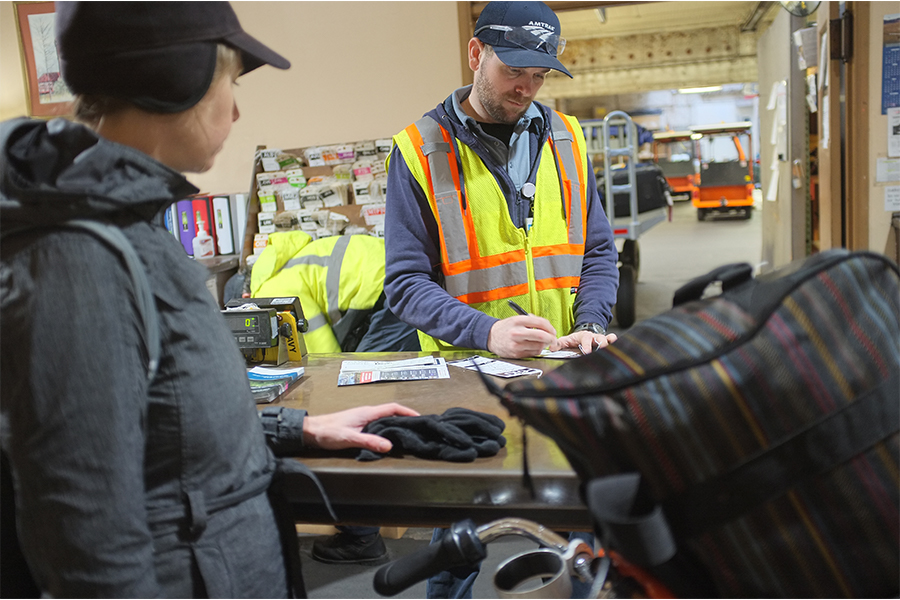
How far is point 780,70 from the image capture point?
20.0 ft

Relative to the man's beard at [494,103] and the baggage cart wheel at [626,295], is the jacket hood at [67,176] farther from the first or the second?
the baggage cart wheel at [626,295]

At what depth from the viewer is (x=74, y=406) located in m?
0.82

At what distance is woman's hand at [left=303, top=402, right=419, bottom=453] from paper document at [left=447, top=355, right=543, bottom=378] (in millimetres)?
331

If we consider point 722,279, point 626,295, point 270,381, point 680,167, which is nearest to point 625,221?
point 626,295

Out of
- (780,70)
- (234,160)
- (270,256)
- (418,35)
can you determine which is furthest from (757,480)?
(780,70)

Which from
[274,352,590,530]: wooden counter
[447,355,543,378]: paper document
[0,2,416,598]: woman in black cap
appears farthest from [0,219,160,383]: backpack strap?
[447,355,543,378]: paper document

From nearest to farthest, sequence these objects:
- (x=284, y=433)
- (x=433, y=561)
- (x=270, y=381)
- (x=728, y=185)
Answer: (x=433, y=561)
(x=284, y=433)
(x=270, y=381)
(x=728, y=185)

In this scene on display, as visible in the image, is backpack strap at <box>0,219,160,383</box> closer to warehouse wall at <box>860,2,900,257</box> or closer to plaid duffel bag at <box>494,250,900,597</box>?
plaid duffel bag at <box>494,250,900,597</box>

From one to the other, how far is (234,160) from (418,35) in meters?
1.49

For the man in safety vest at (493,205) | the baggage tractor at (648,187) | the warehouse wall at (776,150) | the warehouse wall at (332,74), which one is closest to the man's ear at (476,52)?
the man in safety vest at (493,205)

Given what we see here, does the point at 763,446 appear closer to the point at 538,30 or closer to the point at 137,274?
the point at 137,274

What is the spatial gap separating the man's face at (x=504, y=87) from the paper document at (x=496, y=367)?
2.35 feet

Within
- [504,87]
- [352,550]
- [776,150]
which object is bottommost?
[352,550]

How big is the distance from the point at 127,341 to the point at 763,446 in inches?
→ 28.4
